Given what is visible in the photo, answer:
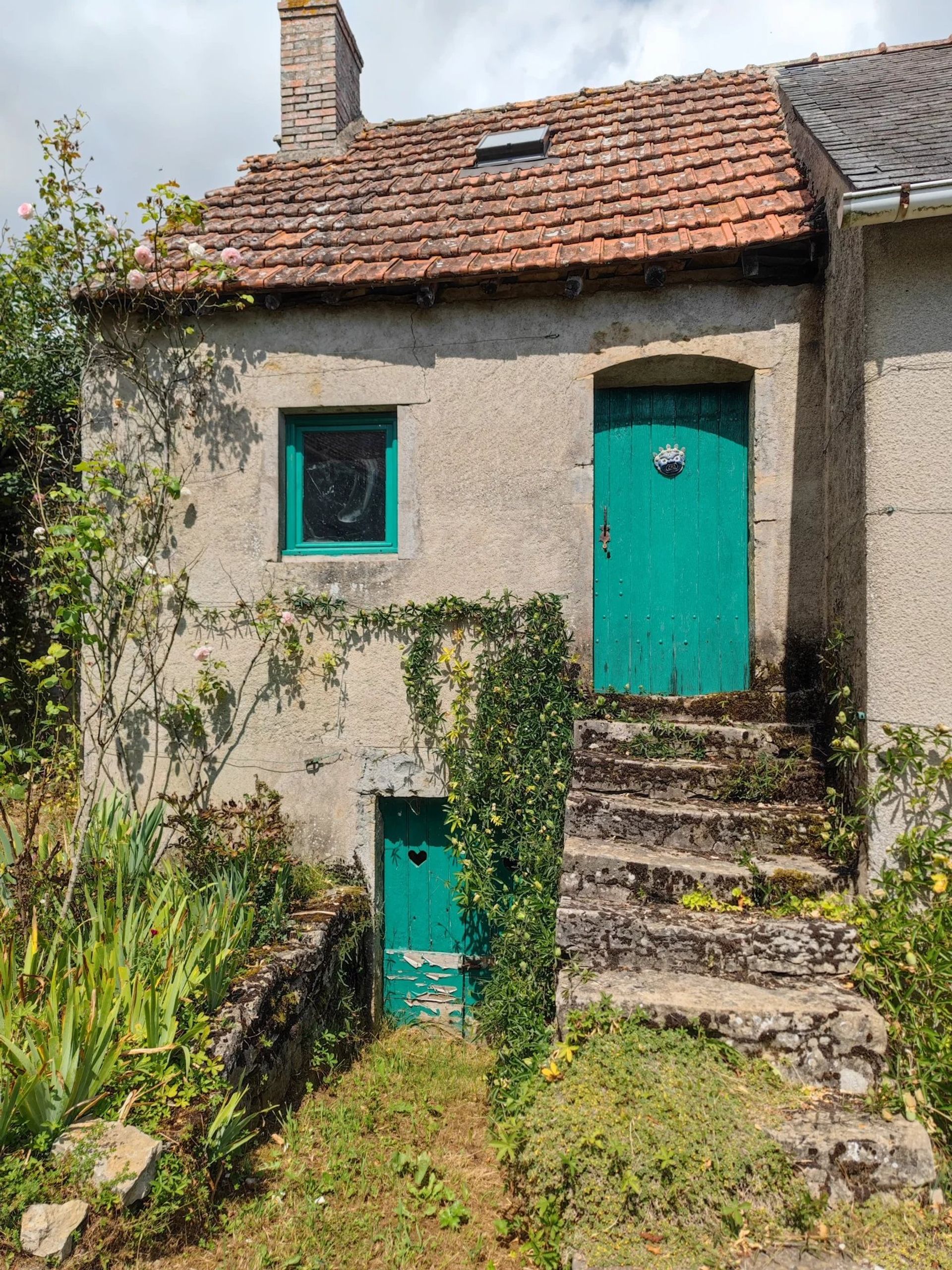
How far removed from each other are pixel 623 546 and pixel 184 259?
11.7 feet

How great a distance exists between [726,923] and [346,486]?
3591 mm

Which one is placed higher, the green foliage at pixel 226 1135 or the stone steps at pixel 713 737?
the stone steps at pixel 713 737

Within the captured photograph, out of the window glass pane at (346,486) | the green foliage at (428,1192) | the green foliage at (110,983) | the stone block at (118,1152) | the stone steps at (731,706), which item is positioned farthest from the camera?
the window glass pane at (346,486)

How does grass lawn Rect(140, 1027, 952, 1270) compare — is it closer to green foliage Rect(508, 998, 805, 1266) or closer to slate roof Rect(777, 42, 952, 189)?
green foliage Rect(508, 998, 805, 1266)

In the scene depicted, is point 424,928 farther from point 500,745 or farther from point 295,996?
point 500,745

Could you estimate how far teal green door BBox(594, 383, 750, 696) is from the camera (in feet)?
15.8

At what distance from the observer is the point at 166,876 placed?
4.47 metres

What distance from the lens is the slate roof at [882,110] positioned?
3318mm

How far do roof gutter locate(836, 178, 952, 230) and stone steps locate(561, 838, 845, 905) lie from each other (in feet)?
9.27

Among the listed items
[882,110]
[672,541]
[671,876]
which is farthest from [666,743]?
[882,110]

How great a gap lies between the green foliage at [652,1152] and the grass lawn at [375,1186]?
0.46 metres

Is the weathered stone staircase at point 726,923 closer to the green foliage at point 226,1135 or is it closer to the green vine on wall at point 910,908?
the green vine on wall at point 910,908

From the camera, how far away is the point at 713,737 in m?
4.19

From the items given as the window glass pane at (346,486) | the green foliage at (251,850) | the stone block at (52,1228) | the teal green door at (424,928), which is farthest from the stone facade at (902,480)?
the stone block at (52,1228)
